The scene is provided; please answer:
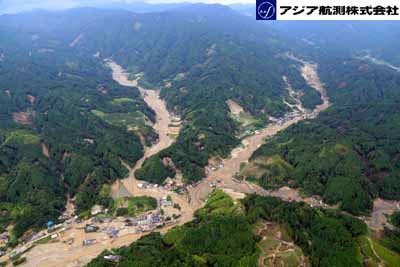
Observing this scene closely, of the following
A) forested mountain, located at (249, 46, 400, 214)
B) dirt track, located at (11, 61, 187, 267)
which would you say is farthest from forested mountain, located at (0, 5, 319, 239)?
forested mountain, located at (249, 46, 400, 214)

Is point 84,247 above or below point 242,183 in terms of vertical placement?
below

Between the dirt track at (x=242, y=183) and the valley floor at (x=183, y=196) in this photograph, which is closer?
the valley floor at (x=183, y=196)

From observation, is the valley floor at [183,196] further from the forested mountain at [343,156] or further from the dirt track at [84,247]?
the forested mountain at [343,156]

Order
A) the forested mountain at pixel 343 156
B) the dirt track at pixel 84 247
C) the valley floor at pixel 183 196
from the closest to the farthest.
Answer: the dirt track at pixel 84 247, the valley floor at pixel 183 196, the forested mountain at pixel 343 156

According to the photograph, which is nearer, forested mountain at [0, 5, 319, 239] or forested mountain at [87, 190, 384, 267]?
forested mountain at [87, 190, 384, 267]

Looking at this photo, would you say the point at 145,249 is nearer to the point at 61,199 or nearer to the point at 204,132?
the point at 61,199

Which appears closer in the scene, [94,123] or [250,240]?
[250,240]

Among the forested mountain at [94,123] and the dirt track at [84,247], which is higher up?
the forested mountain at [94,123]

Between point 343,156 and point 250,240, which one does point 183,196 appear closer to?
point 250,240

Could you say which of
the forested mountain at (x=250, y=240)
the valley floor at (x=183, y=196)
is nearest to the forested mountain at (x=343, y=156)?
the valley floor at (x=183, y=196)

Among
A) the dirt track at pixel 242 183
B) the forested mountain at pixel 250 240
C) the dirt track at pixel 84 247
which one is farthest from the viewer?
the dirt track at pixel 242 183

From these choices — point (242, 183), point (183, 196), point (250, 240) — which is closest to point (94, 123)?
point (183, 196)

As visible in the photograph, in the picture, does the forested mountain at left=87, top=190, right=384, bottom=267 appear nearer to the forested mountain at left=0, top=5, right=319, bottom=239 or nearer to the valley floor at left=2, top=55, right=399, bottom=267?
the valley floor at left=2, top=55, right=399, bottom=267
